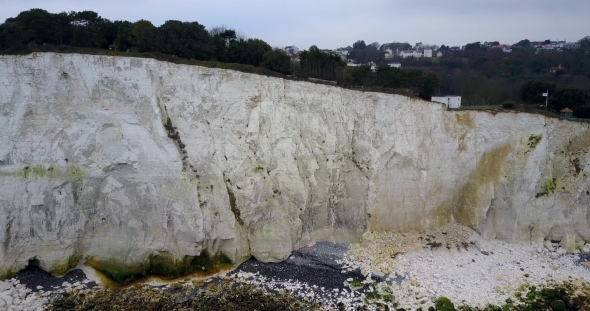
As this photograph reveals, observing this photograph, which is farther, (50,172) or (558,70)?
(558,70)

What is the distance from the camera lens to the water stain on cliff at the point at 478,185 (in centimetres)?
1817

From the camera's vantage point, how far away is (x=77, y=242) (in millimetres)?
14766

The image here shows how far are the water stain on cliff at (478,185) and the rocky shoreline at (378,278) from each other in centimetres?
73

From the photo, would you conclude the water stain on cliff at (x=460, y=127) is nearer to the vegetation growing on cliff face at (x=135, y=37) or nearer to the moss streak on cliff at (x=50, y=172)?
the vegetation growing on cliff face at (x=135, y=37)

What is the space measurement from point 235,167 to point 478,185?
10.4 meters

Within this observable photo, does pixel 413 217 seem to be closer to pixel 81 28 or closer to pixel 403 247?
pixel 403 247

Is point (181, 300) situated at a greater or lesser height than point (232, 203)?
lesser

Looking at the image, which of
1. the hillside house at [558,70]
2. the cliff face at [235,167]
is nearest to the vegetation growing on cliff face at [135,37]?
the cliff face at [235,167]

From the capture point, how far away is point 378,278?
15156 mm

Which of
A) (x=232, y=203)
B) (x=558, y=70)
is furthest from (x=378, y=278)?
(x=558, y=70)

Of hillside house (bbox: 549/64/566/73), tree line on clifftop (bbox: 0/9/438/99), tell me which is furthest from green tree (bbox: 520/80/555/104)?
hillside house (bbox: 549/64/566/73)

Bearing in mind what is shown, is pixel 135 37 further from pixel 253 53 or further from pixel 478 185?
pixel 478 185

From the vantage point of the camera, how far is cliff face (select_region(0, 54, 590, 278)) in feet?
47.6

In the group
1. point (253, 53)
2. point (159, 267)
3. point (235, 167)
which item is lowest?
point (159, 267)
